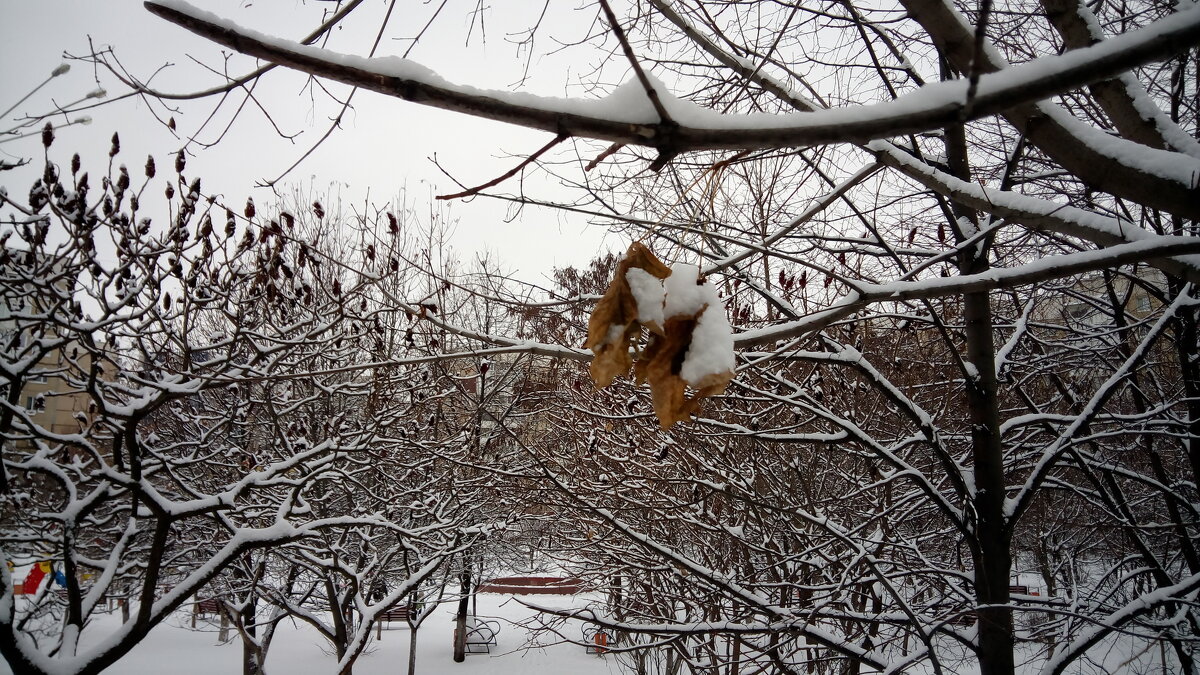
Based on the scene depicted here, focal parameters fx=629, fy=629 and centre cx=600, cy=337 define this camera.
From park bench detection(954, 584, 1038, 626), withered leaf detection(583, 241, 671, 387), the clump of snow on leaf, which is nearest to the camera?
the clump of snow on leaf

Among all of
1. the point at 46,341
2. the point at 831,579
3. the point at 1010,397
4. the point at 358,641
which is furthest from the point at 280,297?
the point at 1010,397

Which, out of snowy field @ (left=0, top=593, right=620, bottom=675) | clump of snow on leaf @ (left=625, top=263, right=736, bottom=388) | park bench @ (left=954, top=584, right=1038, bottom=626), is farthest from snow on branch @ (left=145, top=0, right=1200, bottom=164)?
snowy field @ (left=0, top=593, right=620, bottom=675)

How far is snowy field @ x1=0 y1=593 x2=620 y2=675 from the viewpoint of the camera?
1549cm

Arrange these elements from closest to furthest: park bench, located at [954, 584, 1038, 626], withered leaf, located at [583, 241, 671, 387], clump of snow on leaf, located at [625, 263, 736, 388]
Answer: clump of snow on leaf, located at [625, 263, 736, 388]
withered leaf, located at [583, 241, 671, 387]
park bench, located at [954, 584, 1038, 626]

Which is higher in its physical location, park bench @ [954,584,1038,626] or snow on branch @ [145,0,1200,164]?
snow on branch @ [145,0,1200,164]

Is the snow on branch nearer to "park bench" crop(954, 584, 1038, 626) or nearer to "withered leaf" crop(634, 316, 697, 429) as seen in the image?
"withered leaf" crop(634, 316, 697, 429)

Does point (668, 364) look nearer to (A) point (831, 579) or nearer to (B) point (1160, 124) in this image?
(B) point (1160, 124)

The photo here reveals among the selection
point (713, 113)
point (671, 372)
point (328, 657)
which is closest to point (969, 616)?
point (671, 372)

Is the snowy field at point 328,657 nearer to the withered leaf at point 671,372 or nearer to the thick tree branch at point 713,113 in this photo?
the withered leaf at point 671,372

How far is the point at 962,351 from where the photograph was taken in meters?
5.57

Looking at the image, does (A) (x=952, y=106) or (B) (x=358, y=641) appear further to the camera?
(B) (x=358, y=641)

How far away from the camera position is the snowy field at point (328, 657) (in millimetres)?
15485

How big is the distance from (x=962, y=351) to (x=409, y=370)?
20.3 ft

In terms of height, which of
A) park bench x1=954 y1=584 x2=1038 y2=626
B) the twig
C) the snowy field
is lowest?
the snowy field
